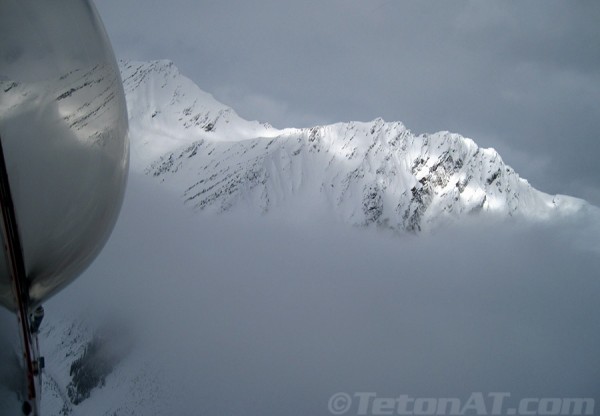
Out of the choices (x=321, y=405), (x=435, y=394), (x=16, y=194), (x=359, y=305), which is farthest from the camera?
(x=359, y=305)

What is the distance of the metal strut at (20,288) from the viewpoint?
2.53 metres

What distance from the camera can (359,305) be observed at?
190 m

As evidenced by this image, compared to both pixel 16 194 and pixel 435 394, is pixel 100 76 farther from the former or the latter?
pixel 435 394

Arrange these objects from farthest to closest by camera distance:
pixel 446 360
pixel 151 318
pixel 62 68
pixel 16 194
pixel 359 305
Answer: pixel 359 305 → pixel 446 360 → pixel 151 318 → pixel 62 68 → pixel 16 194

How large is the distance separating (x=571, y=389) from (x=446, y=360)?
3176 cm

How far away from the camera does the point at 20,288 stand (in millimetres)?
2713

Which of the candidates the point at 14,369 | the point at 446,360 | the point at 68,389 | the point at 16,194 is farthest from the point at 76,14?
the point at 446,360

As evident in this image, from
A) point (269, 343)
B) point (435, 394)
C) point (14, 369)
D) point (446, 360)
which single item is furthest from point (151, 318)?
point (14, 369)

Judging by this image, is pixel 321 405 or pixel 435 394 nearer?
pixel 321 405

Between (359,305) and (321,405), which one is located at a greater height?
(359,305)

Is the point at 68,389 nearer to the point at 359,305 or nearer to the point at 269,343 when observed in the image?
the point at 269,343

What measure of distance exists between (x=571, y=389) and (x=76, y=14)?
156840 mm

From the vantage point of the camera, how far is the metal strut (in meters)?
2.53

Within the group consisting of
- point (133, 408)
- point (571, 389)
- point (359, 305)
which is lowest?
point (133, 408)
